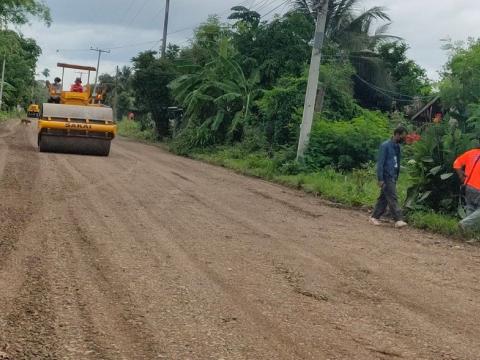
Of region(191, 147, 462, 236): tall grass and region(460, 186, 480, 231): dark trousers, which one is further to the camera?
region(191, 147, 462, 236): tall grass

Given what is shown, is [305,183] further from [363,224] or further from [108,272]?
[108,272]

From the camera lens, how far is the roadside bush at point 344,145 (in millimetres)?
18750

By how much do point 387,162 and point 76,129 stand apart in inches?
441

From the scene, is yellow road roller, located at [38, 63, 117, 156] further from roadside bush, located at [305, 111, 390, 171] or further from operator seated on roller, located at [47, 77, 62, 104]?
roadside bush, located at [305, 111, 390, 171]

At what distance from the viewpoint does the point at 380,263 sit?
7.44 meters

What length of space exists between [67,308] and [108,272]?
1.12m

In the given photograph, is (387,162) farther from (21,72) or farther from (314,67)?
(21,72)

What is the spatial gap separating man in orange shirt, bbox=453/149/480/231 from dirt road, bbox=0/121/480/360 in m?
0.53

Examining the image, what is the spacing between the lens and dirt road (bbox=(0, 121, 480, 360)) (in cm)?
428

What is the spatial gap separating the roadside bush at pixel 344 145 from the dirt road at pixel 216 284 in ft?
25.9

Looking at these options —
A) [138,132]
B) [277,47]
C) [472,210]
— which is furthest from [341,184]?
[138,132]

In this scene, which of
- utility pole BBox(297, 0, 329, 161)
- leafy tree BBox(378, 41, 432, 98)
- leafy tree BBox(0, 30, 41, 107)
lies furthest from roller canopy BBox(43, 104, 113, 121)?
leafy tree BBox(0, 30, 41, 107)

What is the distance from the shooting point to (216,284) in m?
5.72

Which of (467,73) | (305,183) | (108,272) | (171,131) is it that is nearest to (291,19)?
(467,73)
